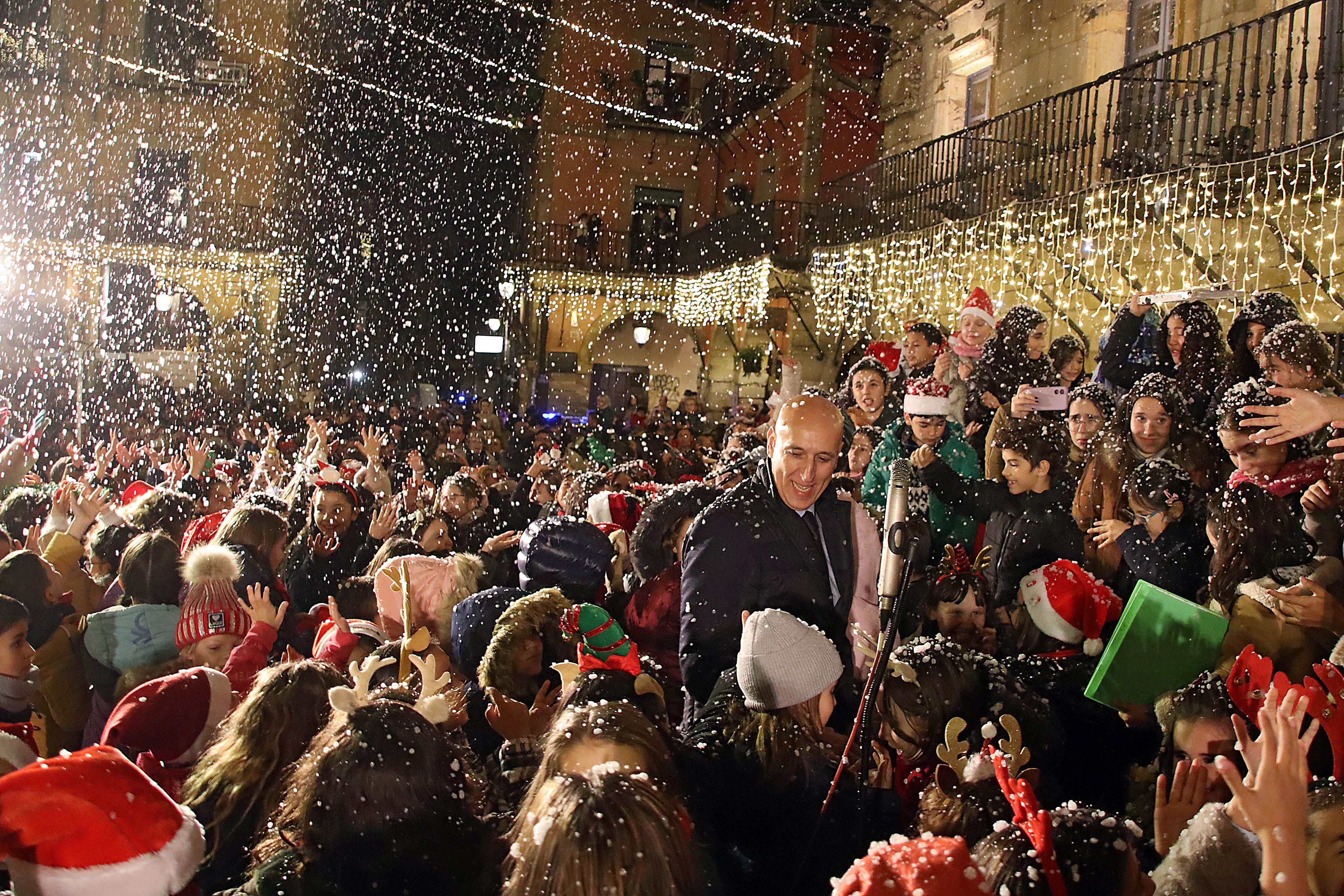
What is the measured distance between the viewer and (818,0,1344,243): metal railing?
24.0 feet

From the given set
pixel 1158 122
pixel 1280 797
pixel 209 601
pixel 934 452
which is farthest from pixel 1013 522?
pixel 1158 122

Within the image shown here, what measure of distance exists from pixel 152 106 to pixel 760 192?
15.5 meters

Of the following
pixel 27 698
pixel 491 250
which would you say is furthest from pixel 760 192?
pixel 27 698

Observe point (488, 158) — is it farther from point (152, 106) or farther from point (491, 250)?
point (152, 106)

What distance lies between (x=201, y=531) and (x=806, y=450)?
10.5 ft

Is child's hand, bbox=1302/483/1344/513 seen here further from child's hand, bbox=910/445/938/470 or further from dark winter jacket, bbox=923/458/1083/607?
child's hand, bbox=910/445/938/470

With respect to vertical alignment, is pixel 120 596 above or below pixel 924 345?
below

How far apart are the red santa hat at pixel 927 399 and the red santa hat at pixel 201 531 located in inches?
129

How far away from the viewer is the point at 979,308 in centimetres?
680

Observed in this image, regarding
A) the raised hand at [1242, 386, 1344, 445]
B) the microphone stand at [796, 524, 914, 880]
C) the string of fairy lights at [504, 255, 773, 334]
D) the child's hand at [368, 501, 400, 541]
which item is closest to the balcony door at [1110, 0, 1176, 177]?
the raised hand at [1242, 386, 1344, 445]

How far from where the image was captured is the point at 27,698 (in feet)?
10.3

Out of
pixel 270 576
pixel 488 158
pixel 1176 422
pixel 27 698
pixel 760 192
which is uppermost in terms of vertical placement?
pixel 488 158

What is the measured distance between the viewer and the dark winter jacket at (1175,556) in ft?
11.6

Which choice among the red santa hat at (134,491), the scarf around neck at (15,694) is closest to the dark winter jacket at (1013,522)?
the scarf around neck at (15,694)
